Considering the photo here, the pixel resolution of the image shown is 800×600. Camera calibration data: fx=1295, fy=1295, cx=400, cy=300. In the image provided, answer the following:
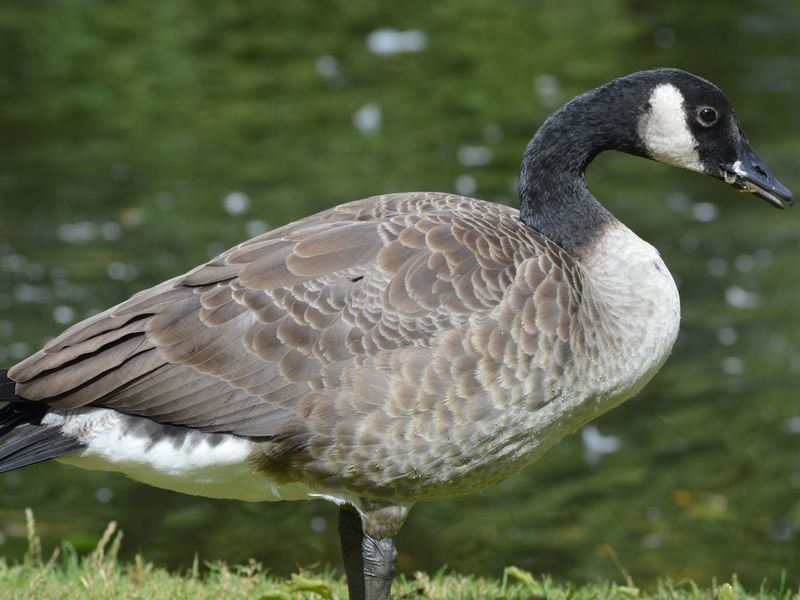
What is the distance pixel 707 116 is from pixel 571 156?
2.03ft

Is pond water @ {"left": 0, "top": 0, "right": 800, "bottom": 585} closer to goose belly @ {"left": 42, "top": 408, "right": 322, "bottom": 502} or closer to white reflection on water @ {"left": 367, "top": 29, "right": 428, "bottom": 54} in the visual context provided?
white reflection on water @ {"left": 367, "top": 29, "right": 428, "bottom": 54}

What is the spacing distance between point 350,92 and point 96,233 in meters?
4.45

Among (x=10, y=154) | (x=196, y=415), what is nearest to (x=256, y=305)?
(x=196, y=415)

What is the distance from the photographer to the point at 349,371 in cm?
484

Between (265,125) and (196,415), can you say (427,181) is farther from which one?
(196,415)

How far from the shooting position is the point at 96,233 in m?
12.0

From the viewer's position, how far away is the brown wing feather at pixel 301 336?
15.9 ft

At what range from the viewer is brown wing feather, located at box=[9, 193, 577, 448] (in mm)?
4852

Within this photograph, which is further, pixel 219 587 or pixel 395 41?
pixel 395 41

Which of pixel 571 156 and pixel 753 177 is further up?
pixel 571 156

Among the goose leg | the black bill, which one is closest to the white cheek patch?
the black bill

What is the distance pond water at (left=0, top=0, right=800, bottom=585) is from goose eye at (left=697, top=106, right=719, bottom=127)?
2.10 metres

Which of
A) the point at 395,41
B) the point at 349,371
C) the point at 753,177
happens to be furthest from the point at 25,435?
the point at 395,41

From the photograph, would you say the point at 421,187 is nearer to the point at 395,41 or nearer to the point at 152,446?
the point at 395,41
